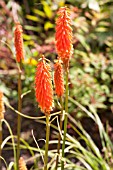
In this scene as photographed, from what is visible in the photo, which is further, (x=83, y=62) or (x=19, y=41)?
(x=83, y=62)

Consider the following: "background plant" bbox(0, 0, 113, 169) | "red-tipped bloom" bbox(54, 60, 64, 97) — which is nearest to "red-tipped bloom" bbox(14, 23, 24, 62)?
"red-tipped bloom" bbox(54, 60, 64, 97)

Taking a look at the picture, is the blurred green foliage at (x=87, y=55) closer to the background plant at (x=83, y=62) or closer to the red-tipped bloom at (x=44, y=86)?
the background plant at (x=83, y=62)

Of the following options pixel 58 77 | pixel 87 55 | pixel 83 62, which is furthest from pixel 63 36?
pixel 87 55

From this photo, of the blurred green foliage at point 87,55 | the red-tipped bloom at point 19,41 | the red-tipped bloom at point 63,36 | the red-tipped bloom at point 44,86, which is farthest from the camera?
the blurred green foliage at point 87,55

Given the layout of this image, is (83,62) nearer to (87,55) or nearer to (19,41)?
(87,55)

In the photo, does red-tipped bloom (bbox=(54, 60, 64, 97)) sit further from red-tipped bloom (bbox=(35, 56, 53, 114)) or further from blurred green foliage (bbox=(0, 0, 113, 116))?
blurred green foliage (bbox=(0, 0, 113, 116))

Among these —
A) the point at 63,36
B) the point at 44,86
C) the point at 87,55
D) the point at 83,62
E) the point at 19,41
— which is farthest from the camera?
the point at 87,55

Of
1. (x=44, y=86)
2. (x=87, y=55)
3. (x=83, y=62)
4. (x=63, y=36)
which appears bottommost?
(x=44, y=86)

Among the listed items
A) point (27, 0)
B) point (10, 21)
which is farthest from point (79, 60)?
point (27, 0)

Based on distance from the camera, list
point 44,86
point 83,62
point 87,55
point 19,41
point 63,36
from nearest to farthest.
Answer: point 44,86 < point 63,36 < point 19,41 < point 83,62 < point 87,55

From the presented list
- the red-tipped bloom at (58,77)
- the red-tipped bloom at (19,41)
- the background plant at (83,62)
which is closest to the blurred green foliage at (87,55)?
the background plant at (83,62)

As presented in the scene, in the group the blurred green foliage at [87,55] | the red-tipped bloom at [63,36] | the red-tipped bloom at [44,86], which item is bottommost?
the red-tipped bloom at [44,86]

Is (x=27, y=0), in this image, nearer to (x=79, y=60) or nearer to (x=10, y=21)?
(x=10, y=21)
